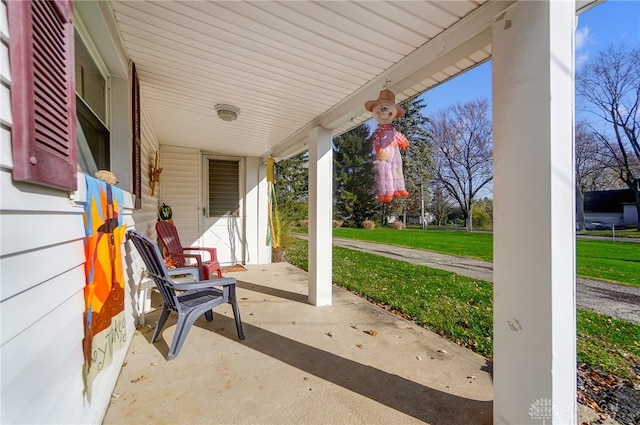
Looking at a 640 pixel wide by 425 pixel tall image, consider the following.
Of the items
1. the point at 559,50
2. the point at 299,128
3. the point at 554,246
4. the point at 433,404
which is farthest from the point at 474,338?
the point at 299,128

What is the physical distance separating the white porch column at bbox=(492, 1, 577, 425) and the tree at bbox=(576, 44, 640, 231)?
11.6 meters

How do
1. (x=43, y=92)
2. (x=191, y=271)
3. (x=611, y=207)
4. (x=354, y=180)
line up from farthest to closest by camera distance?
1. (x=611, y=207)
2. (x=354, y=180)
3. (x=191, y=271)
4. (x=43, y=92)

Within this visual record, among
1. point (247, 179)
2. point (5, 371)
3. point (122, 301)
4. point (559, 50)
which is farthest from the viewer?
point (247, 179)

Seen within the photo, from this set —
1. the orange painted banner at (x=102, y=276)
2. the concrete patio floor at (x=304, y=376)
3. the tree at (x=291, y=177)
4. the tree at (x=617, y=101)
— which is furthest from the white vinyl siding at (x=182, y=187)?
the tree at (x=617, y=101)

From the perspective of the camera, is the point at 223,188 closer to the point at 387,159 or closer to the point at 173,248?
the point at 173,248

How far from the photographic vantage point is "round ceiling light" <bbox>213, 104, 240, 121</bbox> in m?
3.24

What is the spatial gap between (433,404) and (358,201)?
18159 millimetres

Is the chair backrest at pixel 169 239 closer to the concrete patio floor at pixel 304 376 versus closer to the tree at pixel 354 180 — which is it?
the concrete patio floor at pixel 304 376

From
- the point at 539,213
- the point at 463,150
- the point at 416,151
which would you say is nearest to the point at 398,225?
the point at 416,151

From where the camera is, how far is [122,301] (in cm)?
208

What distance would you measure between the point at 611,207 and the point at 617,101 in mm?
15904

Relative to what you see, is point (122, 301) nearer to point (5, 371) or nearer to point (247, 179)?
point (5, 371)

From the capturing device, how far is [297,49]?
2.10 metres

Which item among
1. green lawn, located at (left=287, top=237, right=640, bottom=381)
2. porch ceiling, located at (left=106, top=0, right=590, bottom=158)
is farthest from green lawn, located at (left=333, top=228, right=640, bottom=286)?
porch ceiling, located at (left=106, top=0, right=590, bottom=158)
